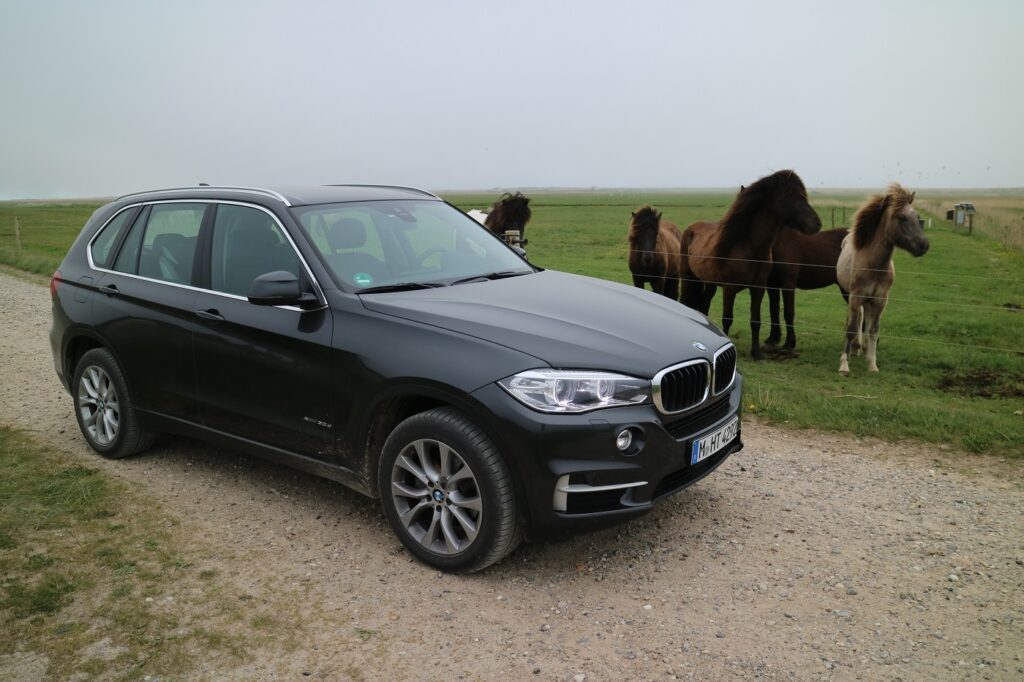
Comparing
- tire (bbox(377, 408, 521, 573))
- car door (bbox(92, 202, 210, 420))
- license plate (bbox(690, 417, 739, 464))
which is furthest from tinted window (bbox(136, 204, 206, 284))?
license plate (bbox(690, 417, 739, 464))

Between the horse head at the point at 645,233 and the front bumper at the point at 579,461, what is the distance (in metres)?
9.20

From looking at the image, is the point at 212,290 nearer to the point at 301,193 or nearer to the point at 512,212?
the point at 301,193

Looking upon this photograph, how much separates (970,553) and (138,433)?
17.3 ft

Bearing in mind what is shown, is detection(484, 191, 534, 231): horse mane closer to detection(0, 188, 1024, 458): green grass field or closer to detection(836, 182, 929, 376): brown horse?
detection(0, 188, 1024, 458): green grass field

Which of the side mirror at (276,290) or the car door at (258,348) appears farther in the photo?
the car door at (258,348)

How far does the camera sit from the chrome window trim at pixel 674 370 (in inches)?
151

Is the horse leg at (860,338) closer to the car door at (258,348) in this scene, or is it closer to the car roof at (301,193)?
the car roof at (301,193)

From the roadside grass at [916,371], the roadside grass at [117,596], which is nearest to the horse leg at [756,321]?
the roadside grass at [916,371]

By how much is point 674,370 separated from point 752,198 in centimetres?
753

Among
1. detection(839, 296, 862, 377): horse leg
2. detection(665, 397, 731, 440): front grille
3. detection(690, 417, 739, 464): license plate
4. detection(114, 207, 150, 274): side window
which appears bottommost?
detection(839, 296, 862, 377): horse leg

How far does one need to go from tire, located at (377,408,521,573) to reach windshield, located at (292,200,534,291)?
97 centimetres

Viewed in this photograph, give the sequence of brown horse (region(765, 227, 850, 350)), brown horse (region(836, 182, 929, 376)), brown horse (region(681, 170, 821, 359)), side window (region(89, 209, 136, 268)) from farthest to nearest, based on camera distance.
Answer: brown horse (region(765, 227, 850, 350)), brown horse (region(681, 170, 821, 359)), brown horse (region(836, 182, 929, 376)), side window (region(89, 209, 136, 268))

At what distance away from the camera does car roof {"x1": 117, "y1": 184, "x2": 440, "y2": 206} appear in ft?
16.2

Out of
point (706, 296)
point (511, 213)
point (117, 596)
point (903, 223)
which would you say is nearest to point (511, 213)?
point (511, 213)
